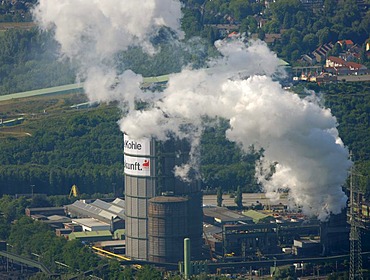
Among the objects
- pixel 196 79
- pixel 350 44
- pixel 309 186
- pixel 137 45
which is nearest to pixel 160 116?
pixel 196 79

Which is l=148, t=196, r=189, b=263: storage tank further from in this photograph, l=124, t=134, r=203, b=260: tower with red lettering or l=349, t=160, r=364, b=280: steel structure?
l=349, t=160, r=364, b=280: steel structure

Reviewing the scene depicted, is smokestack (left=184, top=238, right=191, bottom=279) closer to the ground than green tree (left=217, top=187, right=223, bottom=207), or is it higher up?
closer to the ground

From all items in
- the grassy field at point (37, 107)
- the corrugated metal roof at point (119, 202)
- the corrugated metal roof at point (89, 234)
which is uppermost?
the grassy field at point (37, 107)

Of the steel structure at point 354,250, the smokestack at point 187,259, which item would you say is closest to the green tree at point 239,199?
the steel structure at point 354,250

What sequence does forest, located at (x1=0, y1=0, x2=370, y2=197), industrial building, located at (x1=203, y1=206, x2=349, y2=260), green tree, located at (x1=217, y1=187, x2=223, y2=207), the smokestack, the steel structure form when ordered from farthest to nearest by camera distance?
forest, located at (x1=0, y1=0, x2=370, y2=197) < green tree, located at (x1=217, y1=187, x2=223, y2=207) < industrial building, located at (x1=203, y1=206, x2=349, y2=260) < the smokestack < the steel structure

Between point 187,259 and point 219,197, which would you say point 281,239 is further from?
point 219,197

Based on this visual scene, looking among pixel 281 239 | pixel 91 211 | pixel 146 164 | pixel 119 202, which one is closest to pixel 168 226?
pixel 146 164

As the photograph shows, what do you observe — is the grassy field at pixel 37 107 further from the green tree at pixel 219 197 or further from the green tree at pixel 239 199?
the green tree at pixel 239 199

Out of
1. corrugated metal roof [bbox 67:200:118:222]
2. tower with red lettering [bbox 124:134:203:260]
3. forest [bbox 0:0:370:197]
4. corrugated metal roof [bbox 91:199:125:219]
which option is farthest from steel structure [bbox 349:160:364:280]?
corrugated metal roof [bbox 67:200:118:222]
